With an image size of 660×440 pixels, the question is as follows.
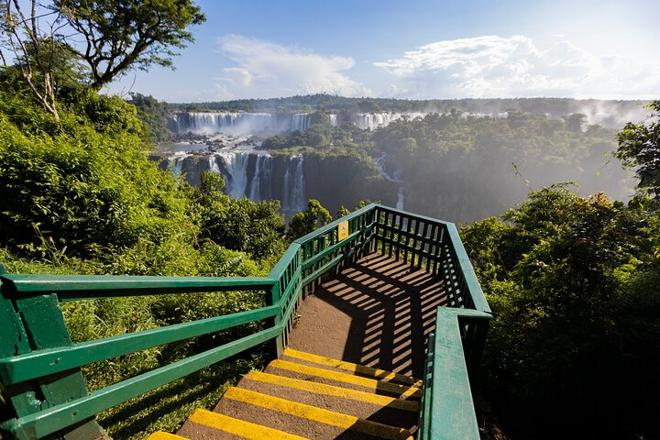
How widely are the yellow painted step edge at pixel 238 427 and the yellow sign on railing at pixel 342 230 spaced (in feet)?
10.2

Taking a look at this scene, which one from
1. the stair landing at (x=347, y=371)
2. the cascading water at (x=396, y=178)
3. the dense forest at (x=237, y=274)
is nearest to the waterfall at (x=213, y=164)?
the cascading water at (x=396, y=178)

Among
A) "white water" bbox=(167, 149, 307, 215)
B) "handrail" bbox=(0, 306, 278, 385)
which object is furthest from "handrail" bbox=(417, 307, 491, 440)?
"white water" bbox=(167, 149, 307, 215)

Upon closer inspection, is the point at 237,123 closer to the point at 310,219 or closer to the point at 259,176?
the point at 259,176

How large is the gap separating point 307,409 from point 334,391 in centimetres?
36

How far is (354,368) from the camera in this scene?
343cm

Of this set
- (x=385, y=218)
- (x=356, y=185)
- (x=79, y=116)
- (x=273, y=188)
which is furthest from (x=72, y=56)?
(x=356, y=185)

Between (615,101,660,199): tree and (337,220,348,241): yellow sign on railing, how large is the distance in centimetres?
805

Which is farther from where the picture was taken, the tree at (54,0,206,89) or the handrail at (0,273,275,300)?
the tree at (54,0,206,89)

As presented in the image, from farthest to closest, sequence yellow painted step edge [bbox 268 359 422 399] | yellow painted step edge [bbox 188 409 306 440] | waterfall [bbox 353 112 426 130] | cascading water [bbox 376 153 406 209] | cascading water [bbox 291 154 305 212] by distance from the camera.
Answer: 1. waterfall [bbox 353 112 426 130]
2. cascading water [bbox 376 153 406 209]
3. cascading water [bbox 291 154 305 212]
4. yellow painted step edge [bbox 268 359 422 399]
5. yellow painted step edge [bbox 188 409 306 440]

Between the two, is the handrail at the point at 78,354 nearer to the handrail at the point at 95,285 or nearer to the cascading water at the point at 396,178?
the handrail at the point at 95,285

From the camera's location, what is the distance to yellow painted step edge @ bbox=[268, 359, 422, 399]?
283 centimetres

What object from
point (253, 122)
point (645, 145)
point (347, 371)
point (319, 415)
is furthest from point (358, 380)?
point (253, 122)

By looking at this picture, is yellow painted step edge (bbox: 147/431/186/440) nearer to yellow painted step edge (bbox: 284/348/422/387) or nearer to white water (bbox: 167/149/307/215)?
yellow painted step edge (bbox: 284/348/422/387)

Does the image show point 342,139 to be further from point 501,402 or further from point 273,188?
point 501,402
